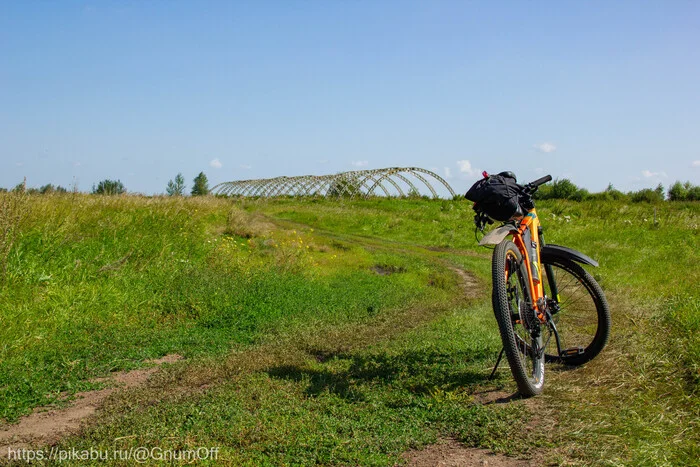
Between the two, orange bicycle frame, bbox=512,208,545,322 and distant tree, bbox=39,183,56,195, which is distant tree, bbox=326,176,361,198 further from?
orange bicycle frame, bbox=512,208,545,322

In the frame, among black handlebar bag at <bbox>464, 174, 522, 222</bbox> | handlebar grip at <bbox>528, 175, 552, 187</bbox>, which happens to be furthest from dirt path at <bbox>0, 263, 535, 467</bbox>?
handlebar grip at <bbox>528, 175, 552, 187</bbox>

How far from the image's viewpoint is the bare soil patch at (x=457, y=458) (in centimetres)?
348

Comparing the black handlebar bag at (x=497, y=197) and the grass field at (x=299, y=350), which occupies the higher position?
the black handlebar bag at (x=497, y=197)

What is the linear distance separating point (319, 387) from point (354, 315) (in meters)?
3.42

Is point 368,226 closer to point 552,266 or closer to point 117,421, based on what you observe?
point 552,266

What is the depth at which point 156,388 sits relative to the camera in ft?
16.8

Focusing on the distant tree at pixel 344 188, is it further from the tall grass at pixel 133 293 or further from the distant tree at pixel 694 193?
the tall grass at pixel 133 293

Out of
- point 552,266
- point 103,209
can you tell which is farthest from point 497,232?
point 103,209

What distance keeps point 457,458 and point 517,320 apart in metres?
1.42

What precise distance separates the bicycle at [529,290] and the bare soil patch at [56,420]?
3366 millimetres

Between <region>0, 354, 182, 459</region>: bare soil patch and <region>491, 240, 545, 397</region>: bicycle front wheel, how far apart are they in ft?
10.9

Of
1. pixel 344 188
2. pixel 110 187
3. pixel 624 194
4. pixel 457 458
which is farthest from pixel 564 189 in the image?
pixel 457 458

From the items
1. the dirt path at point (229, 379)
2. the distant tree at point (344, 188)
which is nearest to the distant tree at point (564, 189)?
the distant tree at point (344, 188)

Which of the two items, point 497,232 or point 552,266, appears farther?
point 552,266
